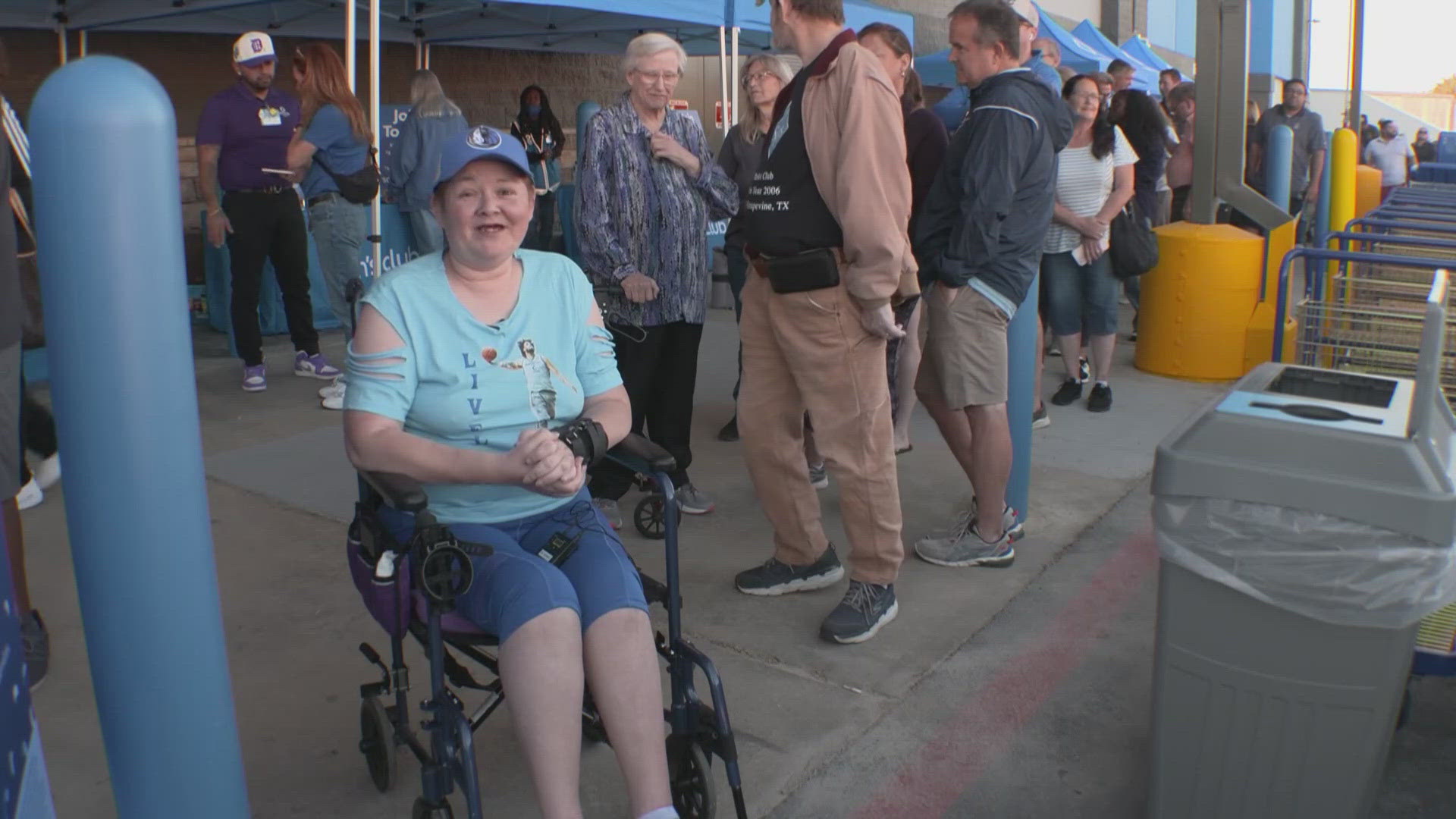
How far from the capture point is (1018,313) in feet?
14.8

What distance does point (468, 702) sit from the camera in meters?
3.41

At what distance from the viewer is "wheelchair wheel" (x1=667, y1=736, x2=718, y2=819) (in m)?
2.61

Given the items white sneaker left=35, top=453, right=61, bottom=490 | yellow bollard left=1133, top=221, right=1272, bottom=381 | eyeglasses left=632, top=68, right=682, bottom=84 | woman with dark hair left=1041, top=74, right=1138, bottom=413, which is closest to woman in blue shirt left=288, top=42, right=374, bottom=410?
white sneaker left=35, top=453, right=61, bottom=490

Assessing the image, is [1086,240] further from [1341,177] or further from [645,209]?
[1341,177]

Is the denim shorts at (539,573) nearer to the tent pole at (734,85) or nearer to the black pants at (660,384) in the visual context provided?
the black pants at (660,384)

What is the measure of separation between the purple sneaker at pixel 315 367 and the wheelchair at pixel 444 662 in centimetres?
432

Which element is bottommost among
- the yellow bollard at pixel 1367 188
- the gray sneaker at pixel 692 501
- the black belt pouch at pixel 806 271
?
the gray sneaker at pixel 692 501

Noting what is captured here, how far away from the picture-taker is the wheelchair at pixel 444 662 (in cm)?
238

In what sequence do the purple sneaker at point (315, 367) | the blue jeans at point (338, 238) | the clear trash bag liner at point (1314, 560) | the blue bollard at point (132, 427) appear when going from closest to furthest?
the blue bollard at point (132, 427) → the clear trash bag liner at point (1314, 560) → the blue jeans at point (338, 238) → the purple sneaker at point (315, 367)

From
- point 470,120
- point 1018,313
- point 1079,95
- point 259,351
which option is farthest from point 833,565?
point 470,120

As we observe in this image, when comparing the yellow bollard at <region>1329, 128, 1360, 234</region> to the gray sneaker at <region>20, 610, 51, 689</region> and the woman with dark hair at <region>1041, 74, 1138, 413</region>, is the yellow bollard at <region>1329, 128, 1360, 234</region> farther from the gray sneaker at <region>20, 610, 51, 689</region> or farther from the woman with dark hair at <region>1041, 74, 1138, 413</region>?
the gray sneaker at <region>20, 610, 51, 689</region>

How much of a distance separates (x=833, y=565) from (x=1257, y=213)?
4.56 meters

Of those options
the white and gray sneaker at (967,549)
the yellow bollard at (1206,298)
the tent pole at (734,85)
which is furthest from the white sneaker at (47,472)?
the tent pole at (734,85)

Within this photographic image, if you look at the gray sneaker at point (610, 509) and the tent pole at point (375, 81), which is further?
the tent pole at point (375, 81)
